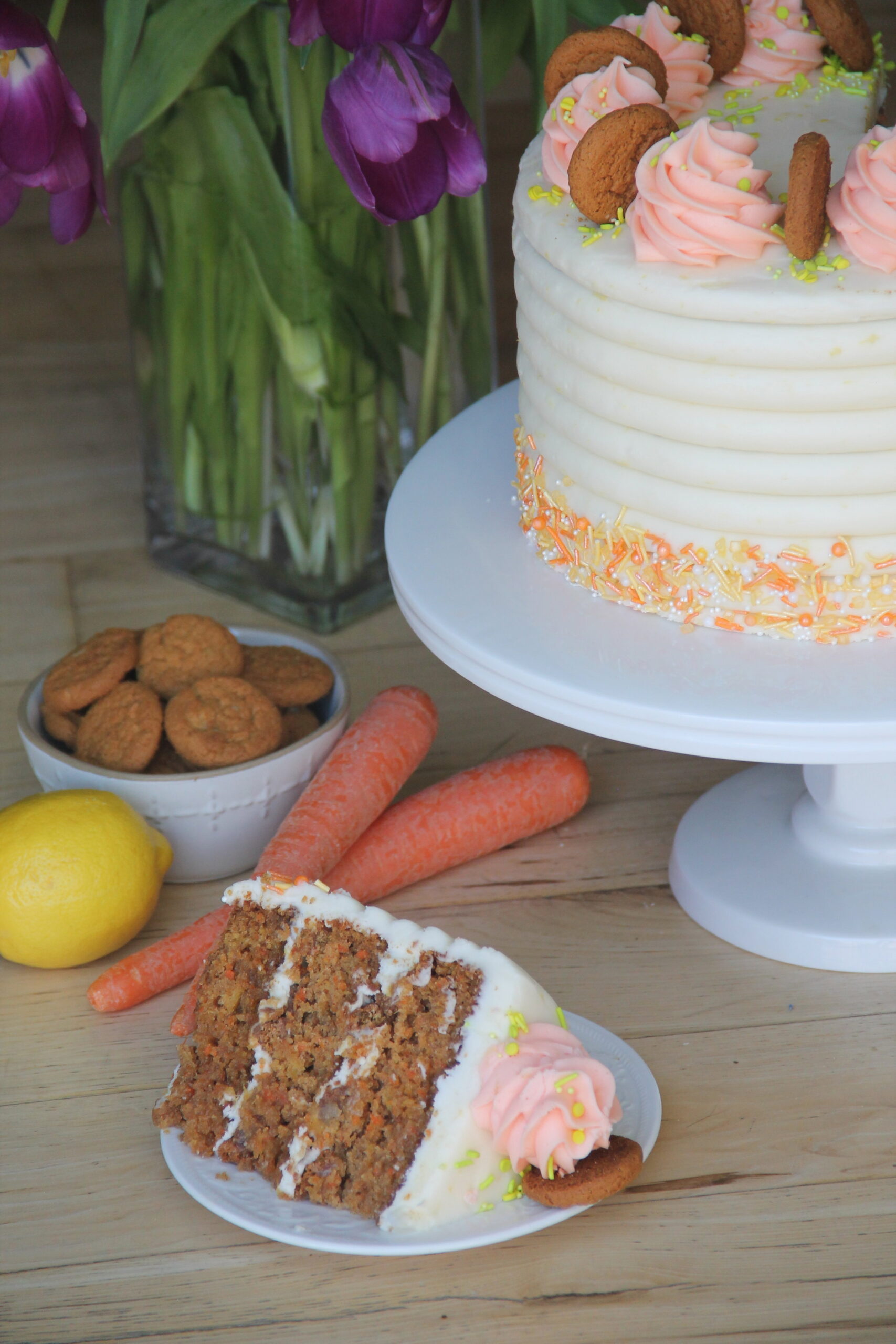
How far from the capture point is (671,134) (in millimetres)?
1256

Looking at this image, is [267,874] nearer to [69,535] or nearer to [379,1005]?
[379,1005]

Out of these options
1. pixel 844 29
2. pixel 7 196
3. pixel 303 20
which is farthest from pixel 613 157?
pixel 7 196

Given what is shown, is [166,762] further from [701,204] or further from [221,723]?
[701,204]

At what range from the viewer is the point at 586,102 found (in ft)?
4.42

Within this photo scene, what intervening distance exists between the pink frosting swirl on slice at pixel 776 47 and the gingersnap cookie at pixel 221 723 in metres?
0.74

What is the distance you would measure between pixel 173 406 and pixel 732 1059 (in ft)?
3.66

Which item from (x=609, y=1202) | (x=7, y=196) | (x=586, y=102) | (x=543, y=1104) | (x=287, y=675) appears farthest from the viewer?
(x=287, y=675)

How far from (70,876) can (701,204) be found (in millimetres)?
773

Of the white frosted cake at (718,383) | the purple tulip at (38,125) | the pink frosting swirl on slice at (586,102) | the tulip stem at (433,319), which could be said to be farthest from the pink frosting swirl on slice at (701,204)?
the tulip stem at (433,319)

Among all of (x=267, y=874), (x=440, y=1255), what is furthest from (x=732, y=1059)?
(x=267, y=874)

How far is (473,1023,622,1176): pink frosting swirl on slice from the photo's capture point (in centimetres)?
113

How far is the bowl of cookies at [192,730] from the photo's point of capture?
1566mm

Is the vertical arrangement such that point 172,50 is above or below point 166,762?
above

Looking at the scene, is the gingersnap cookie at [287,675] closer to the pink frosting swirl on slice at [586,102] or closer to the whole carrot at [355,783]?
the whole carrot at [355,783]
